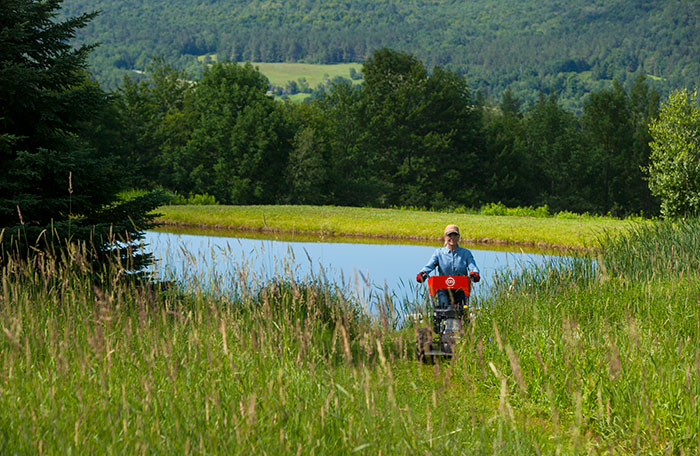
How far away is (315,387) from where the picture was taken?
13.3 ft

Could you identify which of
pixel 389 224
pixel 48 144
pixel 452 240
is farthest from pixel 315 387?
pixel 389 224

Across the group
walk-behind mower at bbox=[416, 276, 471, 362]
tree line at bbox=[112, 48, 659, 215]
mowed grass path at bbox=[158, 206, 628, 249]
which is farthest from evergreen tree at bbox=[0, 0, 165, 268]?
tree line at bbox=[112, 48, 659, 215]

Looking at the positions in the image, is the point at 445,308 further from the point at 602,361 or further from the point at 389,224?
the point at 389,224

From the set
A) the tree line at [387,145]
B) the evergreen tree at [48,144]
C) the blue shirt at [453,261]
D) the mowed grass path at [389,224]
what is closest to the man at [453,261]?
the blue shirt at [453,261]

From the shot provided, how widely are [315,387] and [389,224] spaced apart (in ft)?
82.8

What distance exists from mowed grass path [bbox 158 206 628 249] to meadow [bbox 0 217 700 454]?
17717 millimetres

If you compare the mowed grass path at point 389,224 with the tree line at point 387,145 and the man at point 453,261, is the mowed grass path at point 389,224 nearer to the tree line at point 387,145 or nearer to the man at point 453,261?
the tree line at point 387,145

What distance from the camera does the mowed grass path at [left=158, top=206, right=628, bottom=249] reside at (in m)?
25.7

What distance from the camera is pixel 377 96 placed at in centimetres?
5456

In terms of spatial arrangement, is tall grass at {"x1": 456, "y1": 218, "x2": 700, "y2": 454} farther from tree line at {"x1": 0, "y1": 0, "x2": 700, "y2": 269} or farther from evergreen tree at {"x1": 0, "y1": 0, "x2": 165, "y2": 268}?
tree line at {"x1": 0, "y1": 0, "x2": 700, "y2": 269}

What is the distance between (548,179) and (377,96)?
776 inches

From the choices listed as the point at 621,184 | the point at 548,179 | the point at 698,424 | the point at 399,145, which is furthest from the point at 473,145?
the point at 698,424

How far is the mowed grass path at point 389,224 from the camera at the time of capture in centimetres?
2573

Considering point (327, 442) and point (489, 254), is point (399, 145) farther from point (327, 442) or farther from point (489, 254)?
point (327, 442)
